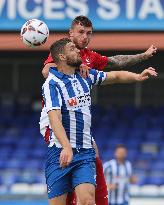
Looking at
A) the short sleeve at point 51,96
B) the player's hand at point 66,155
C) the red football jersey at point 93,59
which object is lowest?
the player's hand at point 66,155

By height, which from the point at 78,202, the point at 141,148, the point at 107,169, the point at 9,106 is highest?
the point at 9,106

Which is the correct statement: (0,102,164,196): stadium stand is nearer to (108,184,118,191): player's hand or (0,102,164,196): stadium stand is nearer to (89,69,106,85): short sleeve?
(108,184,118,191): player's hand

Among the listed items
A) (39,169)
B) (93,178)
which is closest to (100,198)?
(93,178)

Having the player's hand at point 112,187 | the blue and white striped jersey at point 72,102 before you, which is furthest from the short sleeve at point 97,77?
the player's hand at point 112,187

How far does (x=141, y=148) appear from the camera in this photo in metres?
15.9

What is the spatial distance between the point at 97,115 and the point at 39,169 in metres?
2.16

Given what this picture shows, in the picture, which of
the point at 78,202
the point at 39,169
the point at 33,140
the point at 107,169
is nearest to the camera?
the point at 78,202

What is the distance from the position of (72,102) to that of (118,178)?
19.1 feet

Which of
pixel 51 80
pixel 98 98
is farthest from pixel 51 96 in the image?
pixel 98 98

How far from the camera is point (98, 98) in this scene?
17234mm

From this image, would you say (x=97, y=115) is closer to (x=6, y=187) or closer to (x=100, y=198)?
(x=6, y=187)

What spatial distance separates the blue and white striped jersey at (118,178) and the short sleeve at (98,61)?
501 cm

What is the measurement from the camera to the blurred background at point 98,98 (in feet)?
45.2

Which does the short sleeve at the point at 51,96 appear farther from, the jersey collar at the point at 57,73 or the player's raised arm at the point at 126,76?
the player's raised arm at the point at 126,76
